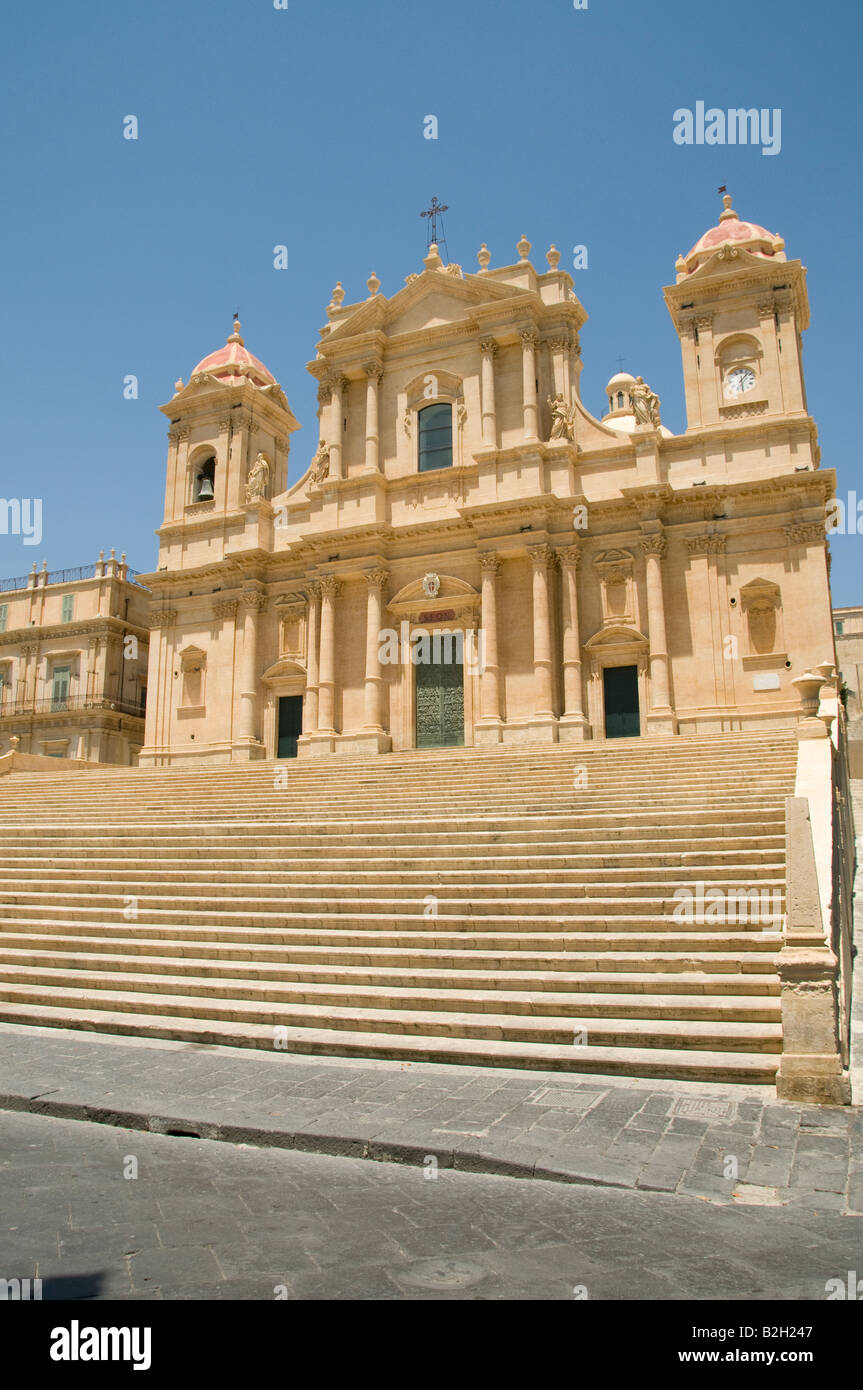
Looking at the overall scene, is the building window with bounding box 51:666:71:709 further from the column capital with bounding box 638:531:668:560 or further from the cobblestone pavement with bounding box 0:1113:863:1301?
the cobblestone pavement with bounding box 0:1113:863:1301

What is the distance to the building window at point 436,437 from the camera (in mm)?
28438

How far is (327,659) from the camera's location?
27.7 metres

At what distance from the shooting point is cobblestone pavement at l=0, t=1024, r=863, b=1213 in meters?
5.05

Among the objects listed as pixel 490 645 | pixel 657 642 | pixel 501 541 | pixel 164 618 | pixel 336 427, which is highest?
pixel 336 427

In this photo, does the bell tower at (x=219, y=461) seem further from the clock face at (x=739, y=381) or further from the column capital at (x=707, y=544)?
the clock face at (x=739, y=381)

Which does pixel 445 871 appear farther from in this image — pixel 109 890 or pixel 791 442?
pixel 791 442

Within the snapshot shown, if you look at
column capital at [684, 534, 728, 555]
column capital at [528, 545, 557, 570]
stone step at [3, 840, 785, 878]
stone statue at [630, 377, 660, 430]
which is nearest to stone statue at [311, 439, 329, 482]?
column capital at [528, 545, 557, 570]

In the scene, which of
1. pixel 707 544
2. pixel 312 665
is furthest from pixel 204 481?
pixel 707 544

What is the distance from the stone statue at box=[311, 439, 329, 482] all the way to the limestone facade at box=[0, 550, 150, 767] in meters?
13.3

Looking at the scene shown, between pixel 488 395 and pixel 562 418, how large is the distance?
2.45m

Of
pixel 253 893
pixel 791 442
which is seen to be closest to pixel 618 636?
pixel 791 442

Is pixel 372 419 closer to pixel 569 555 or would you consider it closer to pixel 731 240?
pixel 569 555

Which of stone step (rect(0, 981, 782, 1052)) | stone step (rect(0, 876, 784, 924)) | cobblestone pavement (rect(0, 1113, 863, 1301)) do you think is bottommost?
cobblestone pavement (rect(0, 1113, 863, 1301))

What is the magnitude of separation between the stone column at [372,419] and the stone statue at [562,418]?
5.61 metres
